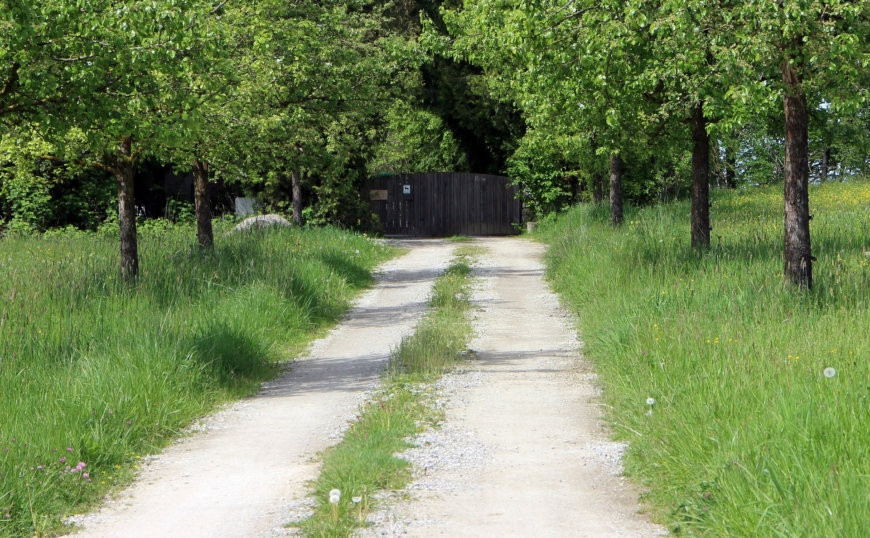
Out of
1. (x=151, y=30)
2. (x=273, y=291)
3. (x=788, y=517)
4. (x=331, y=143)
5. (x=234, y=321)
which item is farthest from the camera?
(x=331, y=143)

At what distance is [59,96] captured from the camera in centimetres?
1045

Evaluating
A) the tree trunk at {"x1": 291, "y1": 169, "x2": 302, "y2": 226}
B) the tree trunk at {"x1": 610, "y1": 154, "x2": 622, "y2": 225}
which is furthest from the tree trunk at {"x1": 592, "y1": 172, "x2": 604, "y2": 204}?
the tree trunk at {"x1": 291, "y1": 169, "x2": 302, "y2": 226}

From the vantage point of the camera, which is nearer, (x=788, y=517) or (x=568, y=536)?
(x=788, y=517)

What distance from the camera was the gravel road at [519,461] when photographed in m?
5.59

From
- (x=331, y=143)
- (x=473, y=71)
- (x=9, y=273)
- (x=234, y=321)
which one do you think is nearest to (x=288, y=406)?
(x=234, y=321)

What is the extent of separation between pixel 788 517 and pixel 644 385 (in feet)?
10.8

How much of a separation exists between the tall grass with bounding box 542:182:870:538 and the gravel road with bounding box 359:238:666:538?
0.24 metres

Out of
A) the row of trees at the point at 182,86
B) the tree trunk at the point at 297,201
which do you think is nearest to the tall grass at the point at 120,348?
the row of trees at the point at 182,86

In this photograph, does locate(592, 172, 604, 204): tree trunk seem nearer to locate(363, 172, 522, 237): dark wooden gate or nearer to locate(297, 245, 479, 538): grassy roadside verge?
locate(363, 172, 522, 237): dark wooden gate

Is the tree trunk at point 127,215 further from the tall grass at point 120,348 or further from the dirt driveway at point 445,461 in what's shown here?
the dirt driveway at point 445,461

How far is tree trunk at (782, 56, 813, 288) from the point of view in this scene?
1047cm

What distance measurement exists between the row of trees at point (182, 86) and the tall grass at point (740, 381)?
18.0ft

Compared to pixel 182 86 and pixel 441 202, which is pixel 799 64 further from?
pixel 441 202

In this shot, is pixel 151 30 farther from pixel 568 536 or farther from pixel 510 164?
pixel 510 164
